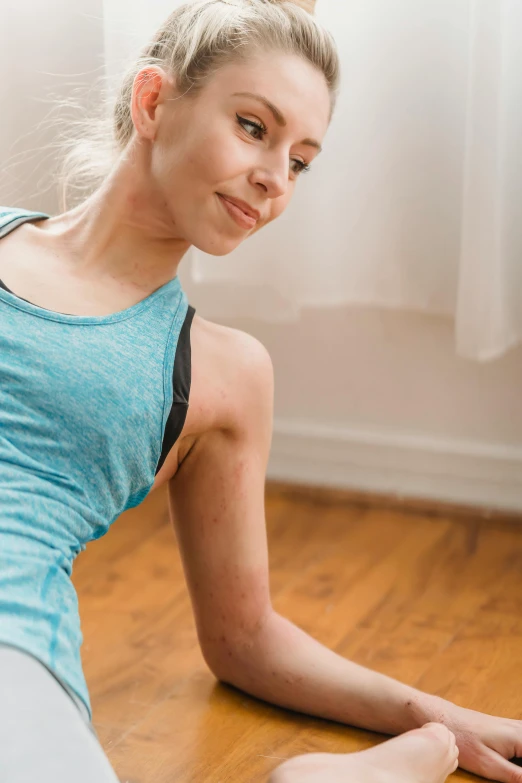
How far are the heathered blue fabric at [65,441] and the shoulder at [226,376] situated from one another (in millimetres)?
60

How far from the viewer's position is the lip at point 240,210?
116 cm

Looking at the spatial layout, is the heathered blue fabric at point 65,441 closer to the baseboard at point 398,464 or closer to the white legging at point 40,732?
the white legging at point 40,732

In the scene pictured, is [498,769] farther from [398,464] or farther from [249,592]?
[398,464]

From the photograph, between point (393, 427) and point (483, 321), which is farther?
point (393, 427)

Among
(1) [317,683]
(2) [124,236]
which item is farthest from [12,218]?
(1) [317,683]

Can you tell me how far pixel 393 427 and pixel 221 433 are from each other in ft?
2.69

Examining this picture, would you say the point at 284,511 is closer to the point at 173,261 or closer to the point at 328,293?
the point at 328,293

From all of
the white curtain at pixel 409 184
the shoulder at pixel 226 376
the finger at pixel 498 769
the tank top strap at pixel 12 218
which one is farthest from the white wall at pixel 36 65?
the finger at pixel 498 769

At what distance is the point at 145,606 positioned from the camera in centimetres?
162

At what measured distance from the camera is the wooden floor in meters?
1.27

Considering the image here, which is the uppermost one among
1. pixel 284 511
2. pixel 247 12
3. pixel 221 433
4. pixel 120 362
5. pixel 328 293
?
pixel 247 12

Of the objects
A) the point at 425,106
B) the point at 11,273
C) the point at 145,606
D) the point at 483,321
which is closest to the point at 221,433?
the point at 11,273

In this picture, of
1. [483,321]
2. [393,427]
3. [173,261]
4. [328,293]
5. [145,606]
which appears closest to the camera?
[173,261]

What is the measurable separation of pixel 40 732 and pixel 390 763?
0.42 meters
